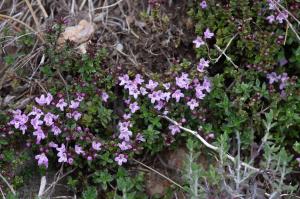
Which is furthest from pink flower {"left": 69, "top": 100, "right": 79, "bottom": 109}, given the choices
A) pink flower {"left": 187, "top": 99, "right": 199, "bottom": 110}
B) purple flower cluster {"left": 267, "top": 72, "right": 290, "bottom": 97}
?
purple flower cluster {"left": 267, "top": 72, "right": 290, "bottom": 97}

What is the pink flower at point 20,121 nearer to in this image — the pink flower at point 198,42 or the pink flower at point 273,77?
the pink flower at point 198,42

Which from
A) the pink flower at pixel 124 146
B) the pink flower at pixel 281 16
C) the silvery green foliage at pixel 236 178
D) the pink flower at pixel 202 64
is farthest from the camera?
the pink flower at pixel 281 16

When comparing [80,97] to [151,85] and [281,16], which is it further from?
[281,16]

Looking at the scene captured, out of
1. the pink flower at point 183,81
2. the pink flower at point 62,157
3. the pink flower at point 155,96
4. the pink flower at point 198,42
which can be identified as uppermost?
the pink flower at point 198,42

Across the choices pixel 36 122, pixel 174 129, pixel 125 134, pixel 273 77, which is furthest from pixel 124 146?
pixel 273 77

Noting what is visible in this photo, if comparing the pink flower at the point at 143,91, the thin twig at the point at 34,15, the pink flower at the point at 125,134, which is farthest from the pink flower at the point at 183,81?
the thin twig at the point at 34,15

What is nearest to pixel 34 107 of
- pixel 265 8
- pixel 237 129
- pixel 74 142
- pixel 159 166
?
pixel 74 142

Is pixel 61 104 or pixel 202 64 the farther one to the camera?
pixel 202 64
